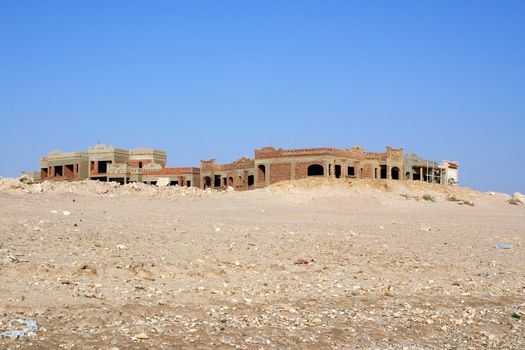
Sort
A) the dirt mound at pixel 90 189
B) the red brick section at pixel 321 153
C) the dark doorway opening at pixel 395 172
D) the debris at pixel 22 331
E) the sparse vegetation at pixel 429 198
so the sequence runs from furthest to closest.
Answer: the dark doorway opening at pixel 395 172 → the red brick section at pixel 321 153 → the sparse vegetation at pixel 429 198 → the dirt mound at pixel 90 189 → the debris at pixel 22 331

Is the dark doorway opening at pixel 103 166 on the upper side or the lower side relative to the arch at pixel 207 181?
upper

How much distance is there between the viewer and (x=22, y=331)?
7277 mm

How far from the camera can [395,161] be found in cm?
4941

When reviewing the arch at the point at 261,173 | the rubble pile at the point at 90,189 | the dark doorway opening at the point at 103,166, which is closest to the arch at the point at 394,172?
the arch at the point at 261,173

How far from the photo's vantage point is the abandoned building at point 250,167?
45500 millimetres

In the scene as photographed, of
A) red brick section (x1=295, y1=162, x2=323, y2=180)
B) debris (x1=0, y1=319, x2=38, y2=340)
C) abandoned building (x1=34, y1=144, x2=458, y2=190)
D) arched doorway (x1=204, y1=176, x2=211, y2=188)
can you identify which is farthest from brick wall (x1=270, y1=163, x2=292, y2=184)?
debris (x1=0, y1=319, x2=38, y2=340)

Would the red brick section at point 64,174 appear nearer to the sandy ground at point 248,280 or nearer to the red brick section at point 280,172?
the red brick section at point 280,172

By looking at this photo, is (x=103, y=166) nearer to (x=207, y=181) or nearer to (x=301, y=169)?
(x=207, y=181)

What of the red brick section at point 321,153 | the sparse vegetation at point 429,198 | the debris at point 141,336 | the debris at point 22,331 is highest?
the red brick section at point 321,153

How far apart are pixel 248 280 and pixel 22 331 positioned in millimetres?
5066

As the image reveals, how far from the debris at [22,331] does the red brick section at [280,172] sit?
38.3 meters

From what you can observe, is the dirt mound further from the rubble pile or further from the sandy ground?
the sandy ground

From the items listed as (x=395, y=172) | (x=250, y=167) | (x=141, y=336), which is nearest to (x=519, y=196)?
(x=395, y=172)

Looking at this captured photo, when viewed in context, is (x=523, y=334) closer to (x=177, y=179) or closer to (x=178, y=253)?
(x=178, y=253)
